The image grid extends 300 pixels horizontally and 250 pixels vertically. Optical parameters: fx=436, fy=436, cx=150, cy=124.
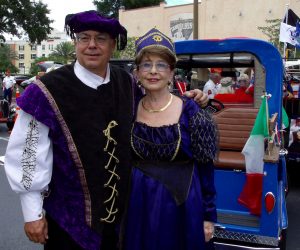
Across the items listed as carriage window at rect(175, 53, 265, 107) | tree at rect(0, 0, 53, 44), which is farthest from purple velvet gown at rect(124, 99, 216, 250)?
tree at rect(0, 0, 53, 44)

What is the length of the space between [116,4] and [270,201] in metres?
51.1

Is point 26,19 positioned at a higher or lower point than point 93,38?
higher

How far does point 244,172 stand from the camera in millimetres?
3668

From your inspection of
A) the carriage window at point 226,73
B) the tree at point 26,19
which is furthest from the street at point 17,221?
the tree at point 26,19

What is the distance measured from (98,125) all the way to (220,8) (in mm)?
32011

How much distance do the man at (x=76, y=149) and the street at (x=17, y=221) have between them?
219cm

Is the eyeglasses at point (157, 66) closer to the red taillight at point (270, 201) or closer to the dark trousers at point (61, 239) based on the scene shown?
the dark trousers at point (61, 239)

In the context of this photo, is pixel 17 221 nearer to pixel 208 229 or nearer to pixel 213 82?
pixel 208 229

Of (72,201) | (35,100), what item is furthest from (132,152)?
(35,100)

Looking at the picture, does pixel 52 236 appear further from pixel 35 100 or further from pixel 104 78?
pixel 104 78

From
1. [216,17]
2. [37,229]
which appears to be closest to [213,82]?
[37,229]

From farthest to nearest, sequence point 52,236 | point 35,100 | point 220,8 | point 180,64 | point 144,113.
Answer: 1. point 220,8
2. point 180,64
3. point 144,113
4. point 52,236
5. point 35,100

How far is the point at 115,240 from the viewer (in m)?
2.30

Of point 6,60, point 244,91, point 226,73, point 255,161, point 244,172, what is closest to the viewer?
point 255,161
